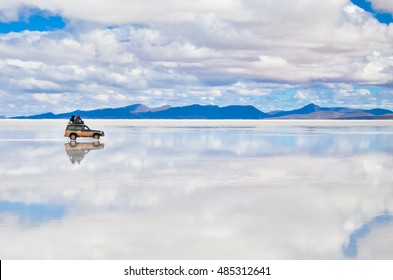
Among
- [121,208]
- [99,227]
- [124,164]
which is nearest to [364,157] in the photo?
[124,164]

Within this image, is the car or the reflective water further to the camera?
the car

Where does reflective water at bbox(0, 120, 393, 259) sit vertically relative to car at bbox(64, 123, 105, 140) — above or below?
below

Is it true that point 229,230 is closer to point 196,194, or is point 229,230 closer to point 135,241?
point 135,241

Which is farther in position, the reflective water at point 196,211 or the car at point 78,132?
the car at point 78,132

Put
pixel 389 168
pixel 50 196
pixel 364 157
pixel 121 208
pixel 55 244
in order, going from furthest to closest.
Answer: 1. pixel 364 157
2. pixel 389 168
3. pixel 50 196
4. pixel 121 208
5. pixel 55 244

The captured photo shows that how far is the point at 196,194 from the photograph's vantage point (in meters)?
17.6

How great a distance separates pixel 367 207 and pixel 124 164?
13947 mm

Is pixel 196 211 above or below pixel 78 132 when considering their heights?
below

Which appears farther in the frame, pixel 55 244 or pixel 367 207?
pixel 367 207

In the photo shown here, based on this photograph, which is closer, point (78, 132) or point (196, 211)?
point (196, 211)

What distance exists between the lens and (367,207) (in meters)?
15.4

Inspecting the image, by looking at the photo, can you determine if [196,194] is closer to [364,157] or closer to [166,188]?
[166,188]

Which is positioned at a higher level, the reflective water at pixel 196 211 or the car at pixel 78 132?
the car at pixel 78 132
